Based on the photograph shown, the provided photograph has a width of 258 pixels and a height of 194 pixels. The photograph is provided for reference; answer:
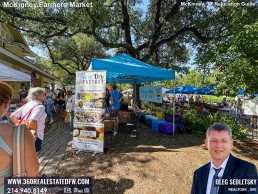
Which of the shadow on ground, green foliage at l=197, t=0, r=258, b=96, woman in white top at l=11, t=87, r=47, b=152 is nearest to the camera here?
woman in white top at l=11, t=87, r=47, b=152

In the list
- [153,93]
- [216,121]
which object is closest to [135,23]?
[153,93]

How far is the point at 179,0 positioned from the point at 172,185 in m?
13.1

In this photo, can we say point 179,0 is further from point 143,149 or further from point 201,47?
point 143,149

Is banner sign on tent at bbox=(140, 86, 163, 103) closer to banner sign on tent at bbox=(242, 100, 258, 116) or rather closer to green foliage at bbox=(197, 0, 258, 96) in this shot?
green foliage at bbox=(197, 0, 258, 96)

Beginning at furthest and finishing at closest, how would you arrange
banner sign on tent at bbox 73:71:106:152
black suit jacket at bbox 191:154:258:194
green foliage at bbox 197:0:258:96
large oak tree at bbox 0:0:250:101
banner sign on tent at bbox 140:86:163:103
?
large oak tree at bbox 0:0:250:101 < banner sign on tent at bbox 140:86:163:103 < banner sign on tent at bbox 73:71:106:152 < green foliage at bbox 197:0:258:96 < black suit jacket at bbox 191:154:258:194

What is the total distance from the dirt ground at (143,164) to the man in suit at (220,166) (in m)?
2.32

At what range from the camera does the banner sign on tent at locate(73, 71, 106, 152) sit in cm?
576

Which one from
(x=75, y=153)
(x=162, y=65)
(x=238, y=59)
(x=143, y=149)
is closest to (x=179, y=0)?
(x=162, y=65)

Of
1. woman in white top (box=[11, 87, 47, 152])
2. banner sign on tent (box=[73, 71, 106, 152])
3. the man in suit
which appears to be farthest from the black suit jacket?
banner sign on tent (box=[73, 71, 106, 152])

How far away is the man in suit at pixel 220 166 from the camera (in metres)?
1.55

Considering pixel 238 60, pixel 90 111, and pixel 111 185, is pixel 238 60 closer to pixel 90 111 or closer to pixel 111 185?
pixel 90 111

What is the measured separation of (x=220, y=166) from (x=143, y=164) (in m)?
3.46

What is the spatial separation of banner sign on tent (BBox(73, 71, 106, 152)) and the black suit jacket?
4.20 m

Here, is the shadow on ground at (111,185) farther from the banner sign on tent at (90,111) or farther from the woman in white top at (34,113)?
the banner sign on tent at (90,111)
